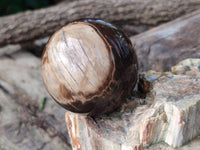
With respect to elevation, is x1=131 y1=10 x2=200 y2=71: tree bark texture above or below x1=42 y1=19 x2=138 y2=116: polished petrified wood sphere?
below

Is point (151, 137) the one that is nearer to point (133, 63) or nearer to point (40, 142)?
point (133, 63)

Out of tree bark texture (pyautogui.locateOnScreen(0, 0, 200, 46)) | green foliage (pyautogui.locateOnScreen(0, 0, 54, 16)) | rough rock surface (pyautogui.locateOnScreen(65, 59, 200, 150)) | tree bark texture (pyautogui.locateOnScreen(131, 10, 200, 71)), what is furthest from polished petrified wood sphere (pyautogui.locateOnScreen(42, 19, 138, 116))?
green foliage (pyautogui.locateOnScreen(0, 0, 54, 16))

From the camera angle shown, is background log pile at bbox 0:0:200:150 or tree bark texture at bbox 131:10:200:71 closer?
background log pile at bbox 0:0:200:150

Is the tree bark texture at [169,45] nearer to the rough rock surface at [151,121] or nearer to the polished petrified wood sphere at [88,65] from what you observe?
the rough rock surface at [151,121]

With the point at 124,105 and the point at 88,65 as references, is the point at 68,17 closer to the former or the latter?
the point at 124,105

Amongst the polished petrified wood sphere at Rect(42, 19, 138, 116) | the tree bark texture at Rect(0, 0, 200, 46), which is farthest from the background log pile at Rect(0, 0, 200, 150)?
the polished petrified wood sphere at Rect(42, 19, 138, 116)

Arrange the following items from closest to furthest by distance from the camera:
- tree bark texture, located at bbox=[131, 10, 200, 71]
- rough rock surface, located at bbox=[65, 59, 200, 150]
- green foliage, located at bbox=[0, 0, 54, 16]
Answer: rough rock surface, located at bbox=[65, 59, 200, 150]
tree bark texture, located at bbox=[131, 10, 200, 71]
green foliage, located at bbox=[0, 0, 54, 16]

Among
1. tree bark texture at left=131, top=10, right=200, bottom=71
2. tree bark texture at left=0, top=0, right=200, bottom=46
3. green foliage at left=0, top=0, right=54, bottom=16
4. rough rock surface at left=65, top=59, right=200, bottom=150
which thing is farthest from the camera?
green foliage at left=0, top=0, right=54, bottom=16

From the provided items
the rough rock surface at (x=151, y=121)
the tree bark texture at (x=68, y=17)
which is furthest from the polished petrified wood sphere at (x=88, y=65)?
the tree bark texture at (x=68, y=17)

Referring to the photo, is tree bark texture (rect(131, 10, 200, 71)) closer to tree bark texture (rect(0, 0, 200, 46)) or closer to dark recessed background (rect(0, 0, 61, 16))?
tree bark texture (rect(0, 0, 200, 46))
